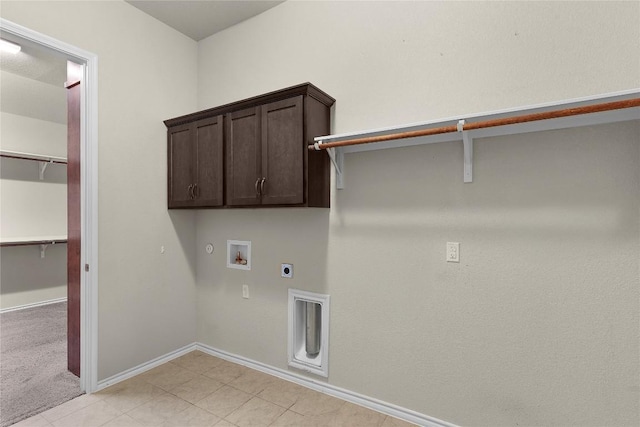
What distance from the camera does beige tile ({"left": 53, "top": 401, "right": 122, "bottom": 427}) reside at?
1.99 m

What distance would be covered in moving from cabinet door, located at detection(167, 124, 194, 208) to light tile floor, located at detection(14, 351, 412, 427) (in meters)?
1.42

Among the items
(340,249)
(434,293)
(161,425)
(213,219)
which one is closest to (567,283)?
(434,293)

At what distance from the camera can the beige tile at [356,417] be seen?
1989 mm

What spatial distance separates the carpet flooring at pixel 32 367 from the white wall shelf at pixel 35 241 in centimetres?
93

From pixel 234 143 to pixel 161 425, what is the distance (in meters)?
1.90

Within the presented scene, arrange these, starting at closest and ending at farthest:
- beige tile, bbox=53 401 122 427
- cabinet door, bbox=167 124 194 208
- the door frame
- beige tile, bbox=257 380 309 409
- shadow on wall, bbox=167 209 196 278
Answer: beige tile, bbox=53 401 122 427
beige tile, bbox=257 380 309 409
the door frame
cabinet door, bbox=167 124 194 208
shadow on wall, bbox=167 209 196 278

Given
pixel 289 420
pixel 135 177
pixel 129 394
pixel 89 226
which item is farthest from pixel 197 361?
pixel 135 177

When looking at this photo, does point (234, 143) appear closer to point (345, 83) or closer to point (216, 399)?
point (345, 83)

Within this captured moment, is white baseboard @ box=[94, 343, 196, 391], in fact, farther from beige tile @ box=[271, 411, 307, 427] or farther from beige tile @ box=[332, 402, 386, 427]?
beige tile @ box=[332, 402, 386, 427]

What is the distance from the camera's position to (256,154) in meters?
2.27

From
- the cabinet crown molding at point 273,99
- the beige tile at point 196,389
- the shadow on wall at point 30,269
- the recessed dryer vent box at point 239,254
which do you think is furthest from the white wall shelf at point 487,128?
the shadow on wall at point 30,269

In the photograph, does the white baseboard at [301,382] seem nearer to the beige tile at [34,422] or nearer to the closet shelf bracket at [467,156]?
the beige tile at [34,422]

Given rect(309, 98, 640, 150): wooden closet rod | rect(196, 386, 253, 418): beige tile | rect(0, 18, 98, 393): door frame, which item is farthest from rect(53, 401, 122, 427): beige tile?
rect(309, 98, 640, 150): wooden closet rod

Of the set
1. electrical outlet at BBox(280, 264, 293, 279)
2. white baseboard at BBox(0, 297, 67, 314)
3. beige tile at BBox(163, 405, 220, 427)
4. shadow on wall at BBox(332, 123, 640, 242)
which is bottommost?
white baseboard at BBox(0, 297, 67, 314)
